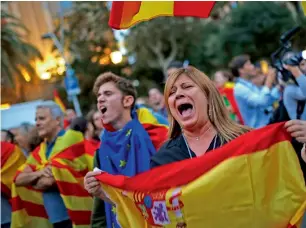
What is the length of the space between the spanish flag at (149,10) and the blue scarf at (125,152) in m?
0.86

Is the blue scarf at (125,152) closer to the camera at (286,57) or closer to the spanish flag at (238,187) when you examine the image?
the spanish flag at (238,187)

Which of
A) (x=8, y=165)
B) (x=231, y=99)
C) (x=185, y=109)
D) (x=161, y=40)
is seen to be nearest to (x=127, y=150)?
(x=185, y=109)

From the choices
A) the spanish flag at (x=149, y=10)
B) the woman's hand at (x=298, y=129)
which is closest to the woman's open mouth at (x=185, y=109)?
the woman's hand at (x=298, y=129)

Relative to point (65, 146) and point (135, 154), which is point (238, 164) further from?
point (65, 146)

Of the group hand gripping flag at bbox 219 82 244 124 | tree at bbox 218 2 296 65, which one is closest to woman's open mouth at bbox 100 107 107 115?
hand gripping flag at bbox 219 82 244 124

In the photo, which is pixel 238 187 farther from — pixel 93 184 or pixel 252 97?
pixel 252 97

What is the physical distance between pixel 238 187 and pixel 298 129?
0.37 metres

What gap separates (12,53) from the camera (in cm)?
2512

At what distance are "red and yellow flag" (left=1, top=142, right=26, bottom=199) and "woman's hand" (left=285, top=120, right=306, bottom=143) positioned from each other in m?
3.87

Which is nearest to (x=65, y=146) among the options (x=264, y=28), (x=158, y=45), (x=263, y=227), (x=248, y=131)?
(x=248, y=131)

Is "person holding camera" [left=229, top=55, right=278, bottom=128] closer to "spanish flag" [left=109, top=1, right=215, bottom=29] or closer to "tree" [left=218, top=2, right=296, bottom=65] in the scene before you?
"spanish flag" [left=109, top=1, right=215, bottom=29]

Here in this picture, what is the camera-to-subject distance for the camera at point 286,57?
17.0 feet

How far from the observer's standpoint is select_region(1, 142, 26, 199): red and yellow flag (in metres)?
6.14

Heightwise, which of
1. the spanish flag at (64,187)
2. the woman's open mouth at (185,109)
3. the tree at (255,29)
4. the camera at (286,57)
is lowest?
the spanish flag at (64,187)
